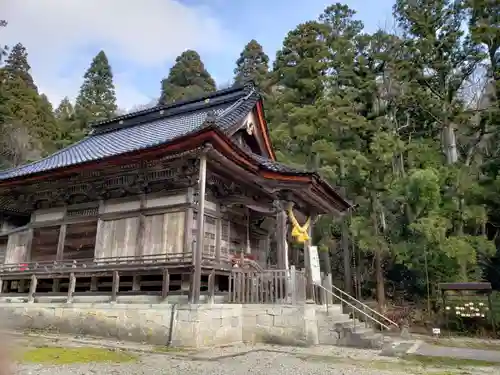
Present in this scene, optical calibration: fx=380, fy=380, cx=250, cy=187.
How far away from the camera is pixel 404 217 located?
19.7 meters

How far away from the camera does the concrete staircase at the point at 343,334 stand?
31.9 feet

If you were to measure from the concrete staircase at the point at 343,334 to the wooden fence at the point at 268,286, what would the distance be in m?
0.90

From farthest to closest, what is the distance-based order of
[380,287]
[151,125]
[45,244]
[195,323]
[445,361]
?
[380,287] → [151,125] → [45,244] → [195,323] → [445,361]

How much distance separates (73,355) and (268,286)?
4.93 meters

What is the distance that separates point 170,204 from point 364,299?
1543 cm

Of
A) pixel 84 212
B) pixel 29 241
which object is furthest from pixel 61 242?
pixel 29 241

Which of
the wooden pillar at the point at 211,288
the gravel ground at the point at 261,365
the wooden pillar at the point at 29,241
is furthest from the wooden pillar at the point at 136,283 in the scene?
the wooden pillar at the point at 29,241

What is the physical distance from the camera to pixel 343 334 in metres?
9.94

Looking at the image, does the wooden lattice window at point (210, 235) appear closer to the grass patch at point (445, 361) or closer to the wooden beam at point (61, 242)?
the wooden beam at point (61, 242)

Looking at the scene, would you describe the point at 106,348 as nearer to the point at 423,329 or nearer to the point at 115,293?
the point at 115,293

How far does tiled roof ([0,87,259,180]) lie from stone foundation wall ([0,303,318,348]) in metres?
5.27

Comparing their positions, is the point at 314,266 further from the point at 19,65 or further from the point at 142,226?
the point at 19,65

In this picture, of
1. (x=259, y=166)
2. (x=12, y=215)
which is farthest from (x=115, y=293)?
(x=12, y=215)

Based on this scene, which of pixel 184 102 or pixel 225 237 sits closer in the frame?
pixel 225 237
